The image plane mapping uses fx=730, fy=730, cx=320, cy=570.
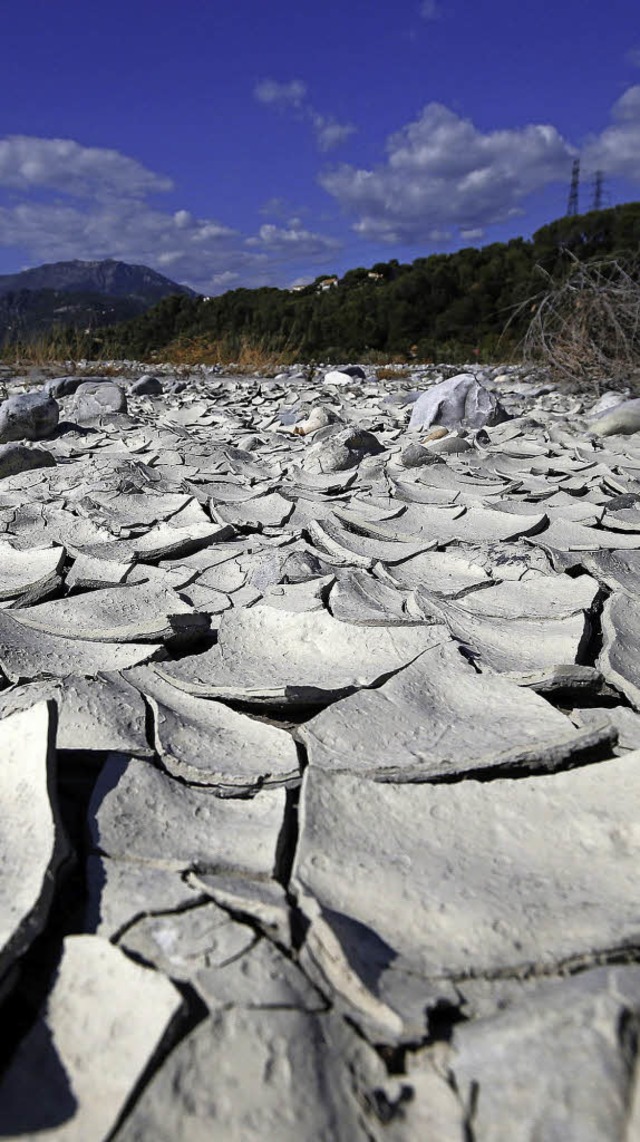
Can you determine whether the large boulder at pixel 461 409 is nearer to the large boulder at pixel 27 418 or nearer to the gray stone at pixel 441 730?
the large boulder at pixel 27 418

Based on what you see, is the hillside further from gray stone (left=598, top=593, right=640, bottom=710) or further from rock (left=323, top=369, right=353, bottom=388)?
gray stone (left=598, top=593, right=640, bottom=710)

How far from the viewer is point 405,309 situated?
52.1 feet

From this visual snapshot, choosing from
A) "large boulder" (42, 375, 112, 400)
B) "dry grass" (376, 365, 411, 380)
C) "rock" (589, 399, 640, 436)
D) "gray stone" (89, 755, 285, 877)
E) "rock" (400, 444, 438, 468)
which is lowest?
"gray stone" (89, 755, 285, 877)

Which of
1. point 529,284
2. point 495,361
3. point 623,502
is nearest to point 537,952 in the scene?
point 623,502

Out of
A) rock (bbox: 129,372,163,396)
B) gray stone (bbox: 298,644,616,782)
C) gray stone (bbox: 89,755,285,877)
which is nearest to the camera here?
gray stone (bbox: 89,755,285,877)

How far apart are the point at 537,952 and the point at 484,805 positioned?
0.75 ft

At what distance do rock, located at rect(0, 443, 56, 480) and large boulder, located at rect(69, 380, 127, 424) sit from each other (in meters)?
1.59

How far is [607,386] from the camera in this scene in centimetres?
604

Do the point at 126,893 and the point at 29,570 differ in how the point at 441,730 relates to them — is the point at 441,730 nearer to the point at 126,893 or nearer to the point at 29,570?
the point at 126,893

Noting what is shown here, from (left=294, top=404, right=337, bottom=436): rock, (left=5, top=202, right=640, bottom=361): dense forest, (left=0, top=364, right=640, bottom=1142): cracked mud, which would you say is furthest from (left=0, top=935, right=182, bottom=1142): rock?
(left=5, top=202, right=640, bottom=361): dense forest

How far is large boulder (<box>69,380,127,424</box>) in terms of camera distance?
5090 mm

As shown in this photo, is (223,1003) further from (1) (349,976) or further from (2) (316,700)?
(2) (316,700)

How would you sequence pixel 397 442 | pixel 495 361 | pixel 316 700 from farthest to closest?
pixel 495 361
pixel 397 442
pixel 316 700

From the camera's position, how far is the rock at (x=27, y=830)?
700 millimetres
